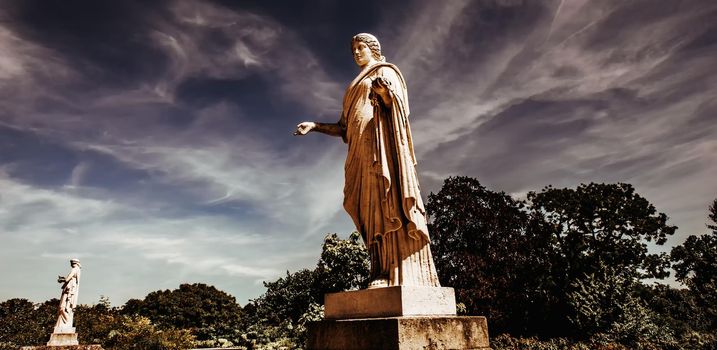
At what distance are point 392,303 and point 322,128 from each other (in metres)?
2.24

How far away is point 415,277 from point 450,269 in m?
22.3

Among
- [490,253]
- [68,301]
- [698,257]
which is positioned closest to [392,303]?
[68,301]

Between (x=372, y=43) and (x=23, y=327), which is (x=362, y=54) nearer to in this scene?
(x=372, y=43)

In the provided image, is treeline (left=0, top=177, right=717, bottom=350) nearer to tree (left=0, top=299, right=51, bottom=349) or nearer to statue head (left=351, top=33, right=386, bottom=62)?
tree (left=0, top=299, right=51, bottom=349)

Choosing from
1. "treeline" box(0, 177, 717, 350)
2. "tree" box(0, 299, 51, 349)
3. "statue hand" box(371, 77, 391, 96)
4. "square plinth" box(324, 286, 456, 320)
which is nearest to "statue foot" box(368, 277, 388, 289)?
"square plinth" box(324, 286, 456, 320)

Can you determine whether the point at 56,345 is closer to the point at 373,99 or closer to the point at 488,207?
the point at 373,99

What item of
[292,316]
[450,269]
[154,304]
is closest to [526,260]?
[450,269]

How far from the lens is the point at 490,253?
25109mm

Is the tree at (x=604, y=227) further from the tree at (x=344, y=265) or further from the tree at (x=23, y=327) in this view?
the tree at (x=23, y=327)

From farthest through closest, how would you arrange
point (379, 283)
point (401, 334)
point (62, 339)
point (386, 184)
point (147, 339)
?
point (147, 339), point (62, 339), point (386, 184), point (379, 283), point (401, 334)

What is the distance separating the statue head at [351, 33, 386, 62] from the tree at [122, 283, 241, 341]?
32362 mm

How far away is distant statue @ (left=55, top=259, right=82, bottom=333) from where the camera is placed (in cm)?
1720

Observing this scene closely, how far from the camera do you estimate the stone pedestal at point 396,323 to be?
3.41m

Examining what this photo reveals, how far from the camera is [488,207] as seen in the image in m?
26.8
